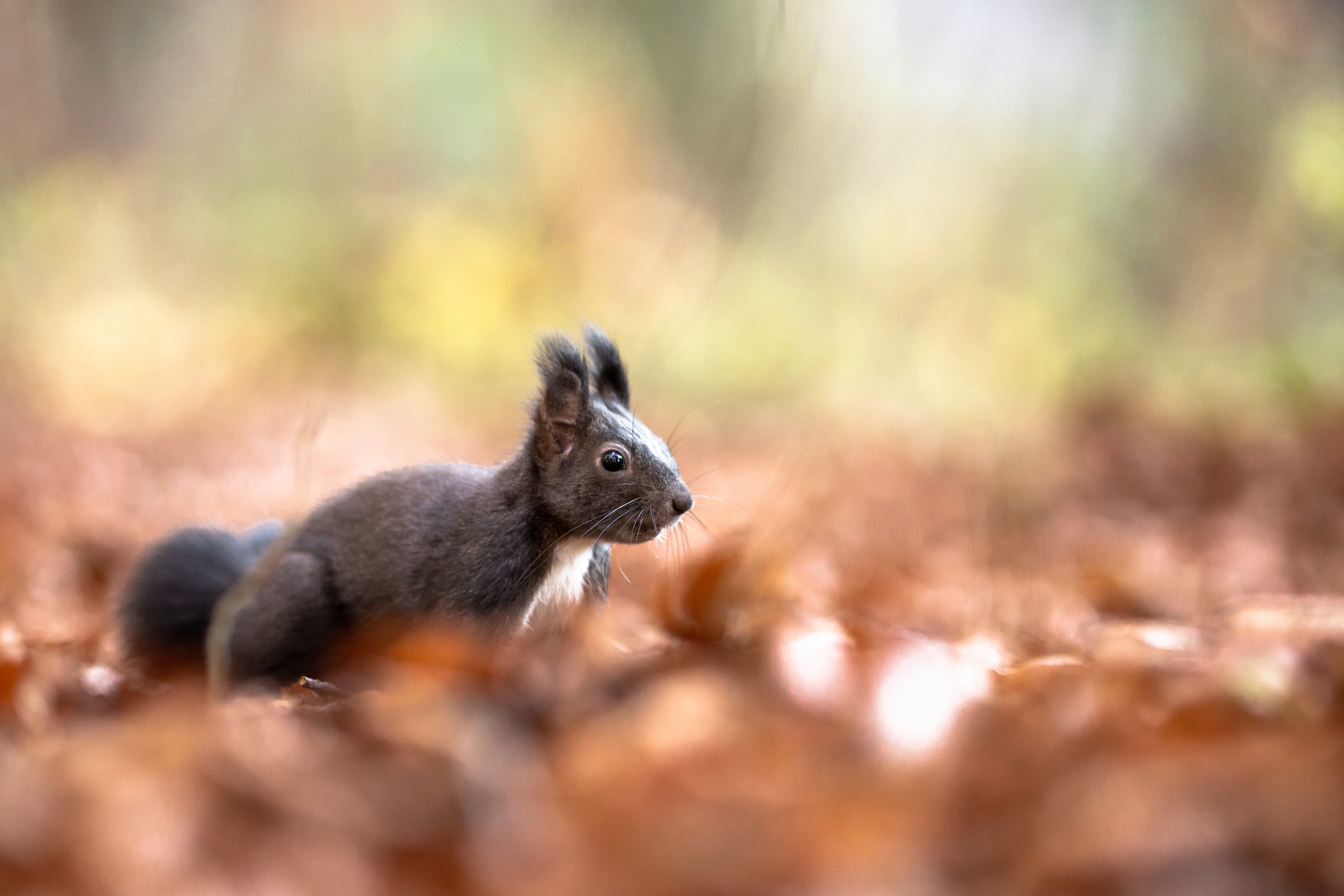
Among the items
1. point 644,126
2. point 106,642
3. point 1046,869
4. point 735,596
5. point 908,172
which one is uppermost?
point 644,126

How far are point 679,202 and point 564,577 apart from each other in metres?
10.4

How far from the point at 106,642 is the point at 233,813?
1.98 meters

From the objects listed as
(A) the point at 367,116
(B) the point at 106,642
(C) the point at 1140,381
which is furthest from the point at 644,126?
(B) the point at 106,642

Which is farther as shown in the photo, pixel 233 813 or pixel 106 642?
pixel 106 642

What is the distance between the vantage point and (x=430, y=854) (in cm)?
140

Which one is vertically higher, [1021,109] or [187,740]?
[1021,109]

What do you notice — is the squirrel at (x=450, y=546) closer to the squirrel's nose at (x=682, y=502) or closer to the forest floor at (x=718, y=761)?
the squirrel's nose at (x=682, y=502)

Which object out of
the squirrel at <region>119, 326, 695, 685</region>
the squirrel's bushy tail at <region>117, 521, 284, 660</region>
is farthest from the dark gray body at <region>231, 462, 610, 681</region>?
the squirrel's bushy tail at <region>117, 521, 284, 660</region>

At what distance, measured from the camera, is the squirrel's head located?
2938 millimetres

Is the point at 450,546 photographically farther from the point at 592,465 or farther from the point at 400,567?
the point at 592,465

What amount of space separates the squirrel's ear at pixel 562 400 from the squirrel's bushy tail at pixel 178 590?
35.1 inches

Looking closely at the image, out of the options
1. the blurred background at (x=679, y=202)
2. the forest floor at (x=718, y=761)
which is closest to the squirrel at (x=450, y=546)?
the forest floor at (x=718, y=761)

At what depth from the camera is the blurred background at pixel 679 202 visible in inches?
316

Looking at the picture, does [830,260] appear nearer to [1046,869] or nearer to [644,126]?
[644,126]
